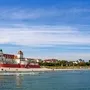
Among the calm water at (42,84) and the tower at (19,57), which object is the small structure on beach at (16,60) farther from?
the calm water at (42,84)

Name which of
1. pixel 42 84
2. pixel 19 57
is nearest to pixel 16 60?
pixel 19 57

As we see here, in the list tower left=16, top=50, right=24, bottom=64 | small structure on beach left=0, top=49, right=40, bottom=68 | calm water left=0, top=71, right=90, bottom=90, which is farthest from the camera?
tower left=16, top=50, right=24, bottom=64

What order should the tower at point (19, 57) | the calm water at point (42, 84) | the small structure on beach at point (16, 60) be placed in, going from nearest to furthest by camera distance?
1. the calm water at point (42, 84)
2. the small structure on beach at point (16, 60)
3. the tower at point (19, 57)

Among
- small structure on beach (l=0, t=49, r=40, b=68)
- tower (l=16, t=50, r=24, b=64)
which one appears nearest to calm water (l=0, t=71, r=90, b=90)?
small structure on beach (l=0, t=49, r=40, b=68)

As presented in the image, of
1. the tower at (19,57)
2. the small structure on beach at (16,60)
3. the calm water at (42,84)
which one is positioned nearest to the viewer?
the calm water at (42,84)

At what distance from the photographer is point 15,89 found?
53.9m

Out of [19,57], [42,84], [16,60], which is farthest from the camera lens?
[19,57]

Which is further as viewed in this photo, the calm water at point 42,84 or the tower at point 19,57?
the tower at point 19,57

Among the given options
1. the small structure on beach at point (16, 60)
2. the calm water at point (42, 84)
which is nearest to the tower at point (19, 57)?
the small structure on beach at point (16, 60)

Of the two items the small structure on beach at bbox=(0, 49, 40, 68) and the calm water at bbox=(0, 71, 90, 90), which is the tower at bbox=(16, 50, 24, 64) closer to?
the small structure on beach at bbox=(0, 49, 40, 68)

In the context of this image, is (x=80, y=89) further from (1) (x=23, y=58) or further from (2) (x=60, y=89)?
(1) (x=23, y=58)

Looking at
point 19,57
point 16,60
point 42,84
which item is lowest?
point 42,84

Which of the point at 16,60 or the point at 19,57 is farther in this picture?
the point at 19,57

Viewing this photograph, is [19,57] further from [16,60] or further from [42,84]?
[42,84]
